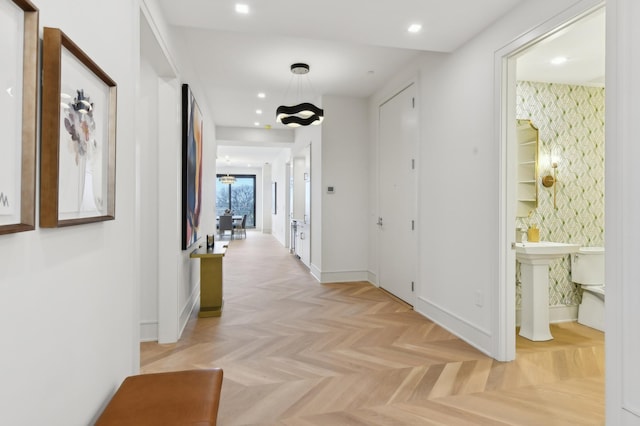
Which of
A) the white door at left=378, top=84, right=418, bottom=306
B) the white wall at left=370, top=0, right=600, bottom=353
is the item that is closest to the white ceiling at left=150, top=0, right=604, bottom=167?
the white wall at left=370, top=0, right=600, bottom=353

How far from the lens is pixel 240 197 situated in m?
16.1

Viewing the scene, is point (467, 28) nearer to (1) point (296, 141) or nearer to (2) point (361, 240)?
(2) point (361, 240)

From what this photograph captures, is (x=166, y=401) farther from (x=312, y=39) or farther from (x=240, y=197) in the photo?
(x=240, y=197)

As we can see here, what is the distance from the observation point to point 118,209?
1695mm

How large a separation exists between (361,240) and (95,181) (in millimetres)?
4565

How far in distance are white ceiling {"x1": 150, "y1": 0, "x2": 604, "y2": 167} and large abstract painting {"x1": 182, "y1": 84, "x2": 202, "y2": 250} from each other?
63 cm

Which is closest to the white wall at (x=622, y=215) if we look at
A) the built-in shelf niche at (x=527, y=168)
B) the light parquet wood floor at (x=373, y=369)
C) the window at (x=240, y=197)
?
the light parquet wood floor at (x=373, y=369)

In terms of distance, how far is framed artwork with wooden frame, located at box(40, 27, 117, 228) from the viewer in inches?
41.3

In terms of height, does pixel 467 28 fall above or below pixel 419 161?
above

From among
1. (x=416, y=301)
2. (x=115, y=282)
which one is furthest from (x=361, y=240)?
(x=115, y=282)

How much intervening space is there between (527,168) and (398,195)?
58.1 inches

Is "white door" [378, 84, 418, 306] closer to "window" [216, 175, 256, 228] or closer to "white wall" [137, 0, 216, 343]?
"white wall" [137, 0, 216, 343]

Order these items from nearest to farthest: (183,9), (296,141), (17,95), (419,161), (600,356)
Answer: (17,95) → (183,9) → (600,356) → (419,161) → (296,141)

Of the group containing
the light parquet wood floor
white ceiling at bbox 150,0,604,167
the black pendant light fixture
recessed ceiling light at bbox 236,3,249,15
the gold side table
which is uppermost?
white ceiling at bbox 150,0,604,167
